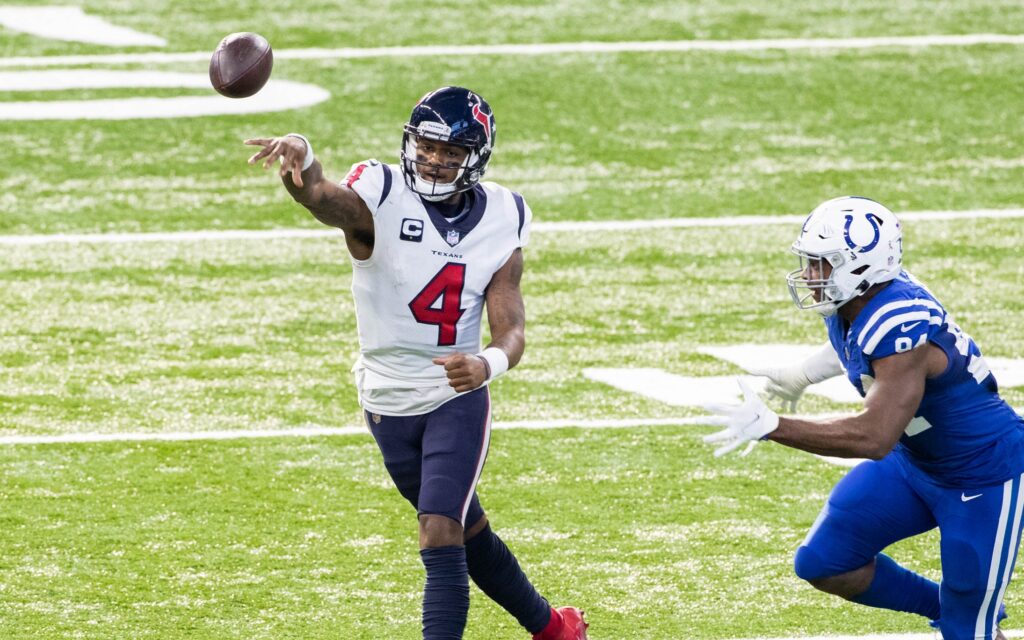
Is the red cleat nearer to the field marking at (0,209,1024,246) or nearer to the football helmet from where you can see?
the football helmet

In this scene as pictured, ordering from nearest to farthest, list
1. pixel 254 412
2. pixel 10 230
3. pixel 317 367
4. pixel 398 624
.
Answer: pixel 398 624 → pixel 254 412 → pixel 317 367 → pixel 10 230

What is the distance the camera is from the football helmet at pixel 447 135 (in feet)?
16.9

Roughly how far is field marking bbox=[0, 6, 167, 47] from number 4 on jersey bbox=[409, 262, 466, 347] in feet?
29.3

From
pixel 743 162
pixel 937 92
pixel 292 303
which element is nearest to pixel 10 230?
pixel 292 303

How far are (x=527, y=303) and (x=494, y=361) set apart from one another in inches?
174

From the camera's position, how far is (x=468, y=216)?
5.26 metres

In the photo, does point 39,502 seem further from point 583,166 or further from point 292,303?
point 583,166

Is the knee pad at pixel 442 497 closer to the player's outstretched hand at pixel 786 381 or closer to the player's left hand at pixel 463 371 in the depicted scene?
the player's left hand at pixel 463 371

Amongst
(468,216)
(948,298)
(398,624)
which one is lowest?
(398,624)

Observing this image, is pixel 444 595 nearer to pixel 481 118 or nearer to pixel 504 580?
pixel 504 580

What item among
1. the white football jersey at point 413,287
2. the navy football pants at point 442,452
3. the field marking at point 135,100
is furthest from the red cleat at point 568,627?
the field marking at point 135,100

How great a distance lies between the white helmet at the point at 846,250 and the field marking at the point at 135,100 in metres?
7.75

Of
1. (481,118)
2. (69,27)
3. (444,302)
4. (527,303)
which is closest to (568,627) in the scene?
(444,302)

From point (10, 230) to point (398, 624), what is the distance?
5.55 m
